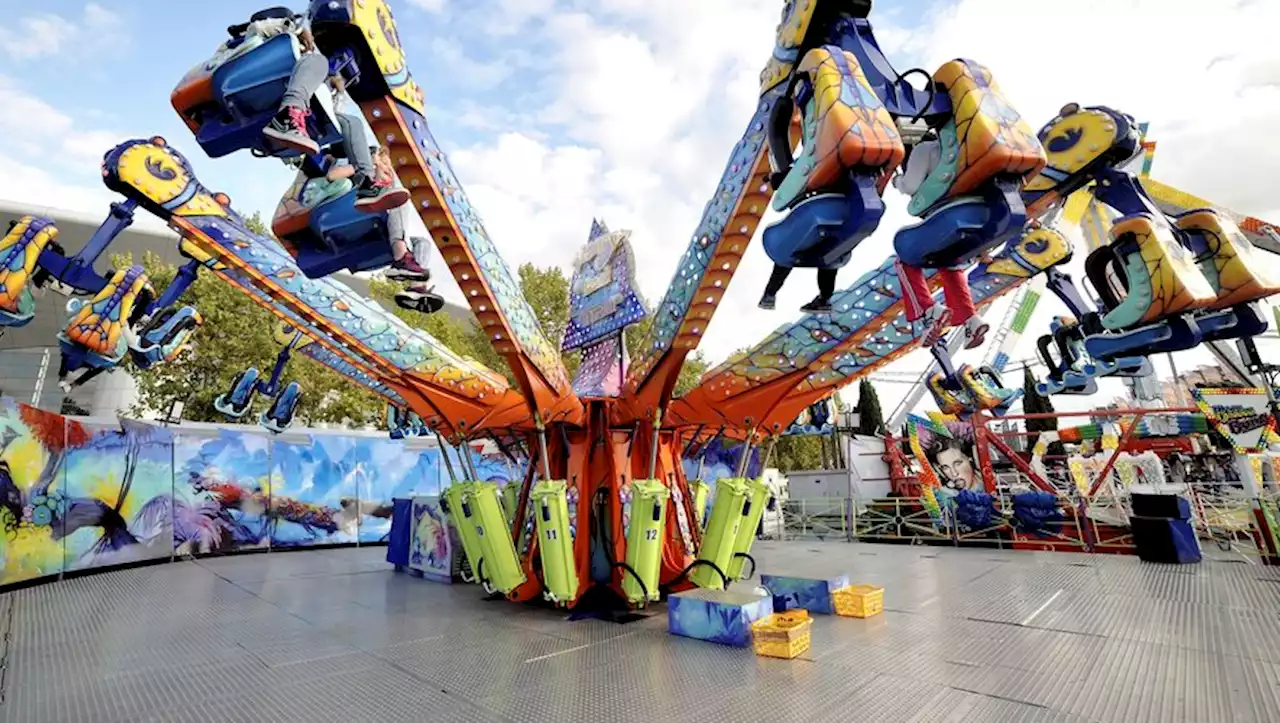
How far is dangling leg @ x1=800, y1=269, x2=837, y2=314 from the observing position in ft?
9.03

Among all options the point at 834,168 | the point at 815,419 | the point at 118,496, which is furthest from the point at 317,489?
the point at 834,168

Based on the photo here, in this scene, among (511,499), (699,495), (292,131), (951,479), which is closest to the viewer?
(292,131)

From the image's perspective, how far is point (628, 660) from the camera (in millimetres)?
4676

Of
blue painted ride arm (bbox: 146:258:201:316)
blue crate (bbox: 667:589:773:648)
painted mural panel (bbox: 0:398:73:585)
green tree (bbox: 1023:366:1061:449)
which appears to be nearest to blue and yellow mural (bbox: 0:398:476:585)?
painted mural panel (bbox: 0:398:73:585)

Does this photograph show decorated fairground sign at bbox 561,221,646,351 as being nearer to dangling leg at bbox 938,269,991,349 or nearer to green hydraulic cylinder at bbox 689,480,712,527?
green hydraulic cylinder at bbox 689,480,712,527

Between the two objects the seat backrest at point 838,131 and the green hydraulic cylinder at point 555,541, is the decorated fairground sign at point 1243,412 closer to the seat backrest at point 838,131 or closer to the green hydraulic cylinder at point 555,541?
the green hydraulic cylinder at point 555,541

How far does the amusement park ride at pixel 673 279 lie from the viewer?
2396 millimetres

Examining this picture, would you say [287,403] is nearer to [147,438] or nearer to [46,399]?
[147,438]

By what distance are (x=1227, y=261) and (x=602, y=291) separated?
6.35 metres

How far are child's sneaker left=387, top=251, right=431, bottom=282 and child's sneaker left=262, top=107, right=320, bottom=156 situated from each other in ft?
2.47

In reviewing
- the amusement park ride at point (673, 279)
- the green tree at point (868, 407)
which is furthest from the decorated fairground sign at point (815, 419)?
the green tree at point (868, 407)

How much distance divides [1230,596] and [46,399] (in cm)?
3857

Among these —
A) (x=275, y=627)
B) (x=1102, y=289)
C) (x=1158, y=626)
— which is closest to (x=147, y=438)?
(x=275, y=627)

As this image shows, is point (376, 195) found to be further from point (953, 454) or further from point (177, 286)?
point (953, 454)
